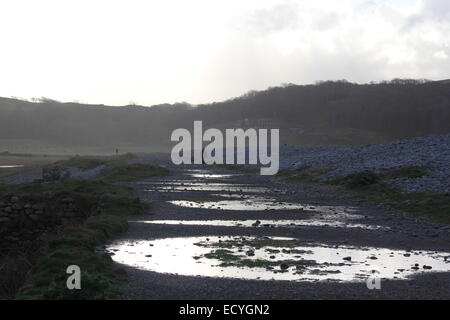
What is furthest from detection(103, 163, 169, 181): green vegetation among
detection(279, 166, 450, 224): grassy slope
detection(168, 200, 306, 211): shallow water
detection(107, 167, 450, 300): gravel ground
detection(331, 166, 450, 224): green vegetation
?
detection(331, 166, 450, 224): green vegetation

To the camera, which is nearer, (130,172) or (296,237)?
(296,237)

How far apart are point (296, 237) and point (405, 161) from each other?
22.7 metres

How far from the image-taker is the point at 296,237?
1894cm

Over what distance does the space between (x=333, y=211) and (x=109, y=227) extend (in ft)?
35.7

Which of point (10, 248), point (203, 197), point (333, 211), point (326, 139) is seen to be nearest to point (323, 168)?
point (203, 197)

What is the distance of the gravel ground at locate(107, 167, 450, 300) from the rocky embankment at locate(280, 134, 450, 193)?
3499 mm

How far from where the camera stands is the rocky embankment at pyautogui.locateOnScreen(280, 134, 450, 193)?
97.6 ft

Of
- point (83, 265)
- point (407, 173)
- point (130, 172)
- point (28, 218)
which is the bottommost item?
point (28, 218)

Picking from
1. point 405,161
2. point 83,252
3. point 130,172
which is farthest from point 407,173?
point 130,172

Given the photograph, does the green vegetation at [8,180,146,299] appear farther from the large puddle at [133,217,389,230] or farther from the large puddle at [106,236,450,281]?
the large puddle at [133,217,389,230]

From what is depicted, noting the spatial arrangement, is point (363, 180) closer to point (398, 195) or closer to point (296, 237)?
point (398, 195)

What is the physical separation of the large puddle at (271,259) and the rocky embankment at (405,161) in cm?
1212
